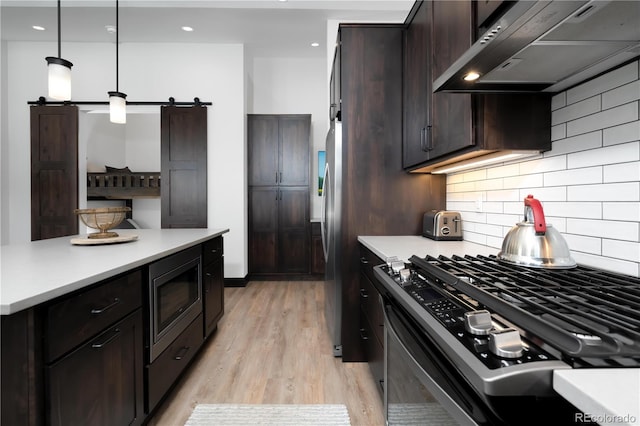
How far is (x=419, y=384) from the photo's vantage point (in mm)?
851

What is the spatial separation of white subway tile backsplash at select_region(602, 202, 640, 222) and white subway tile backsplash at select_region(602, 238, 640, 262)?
8cm

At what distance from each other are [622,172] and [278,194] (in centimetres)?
394

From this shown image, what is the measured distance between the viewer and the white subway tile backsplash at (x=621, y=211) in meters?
1.04

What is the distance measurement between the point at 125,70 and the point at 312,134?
2.77 metres

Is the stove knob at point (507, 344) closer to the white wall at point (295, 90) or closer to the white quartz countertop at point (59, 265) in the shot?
the white quartz countertop at point (59, 265)

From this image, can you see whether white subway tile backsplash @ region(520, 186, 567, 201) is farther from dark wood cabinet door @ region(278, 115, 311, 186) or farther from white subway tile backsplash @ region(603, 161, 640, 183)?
dark wood cabinet door @ region(278, 115, 311, 186)

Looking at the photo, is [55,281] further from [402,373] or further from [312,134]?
[312,134]

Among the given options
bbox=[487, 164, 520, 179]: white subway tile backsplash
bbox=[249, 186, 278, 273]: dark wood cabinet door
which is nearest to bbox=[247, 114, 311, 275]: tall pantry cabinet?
bbox=[249, 186, 278, 273]: dark wood cabinet door

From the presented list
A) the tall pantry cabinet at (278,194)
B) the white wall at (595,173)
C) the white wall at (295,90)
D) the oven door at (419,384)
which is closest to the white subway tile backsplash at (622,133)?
the white wall at (595,173)

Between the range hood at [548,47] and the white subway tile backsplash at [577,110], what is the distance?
84 mm

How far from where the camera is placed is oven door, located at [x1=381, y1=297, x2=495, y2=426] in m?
0.60

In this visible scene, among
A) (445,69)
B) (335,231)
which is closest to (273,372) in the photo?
(335,231)

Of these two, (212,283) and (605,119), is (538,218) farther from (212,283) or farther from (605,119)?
(212,283)

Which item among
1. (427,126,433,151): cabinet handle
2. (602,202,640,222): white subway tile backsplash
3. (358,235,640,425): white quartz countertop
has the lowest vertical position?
(358,235,640,425): white quartz countertop
